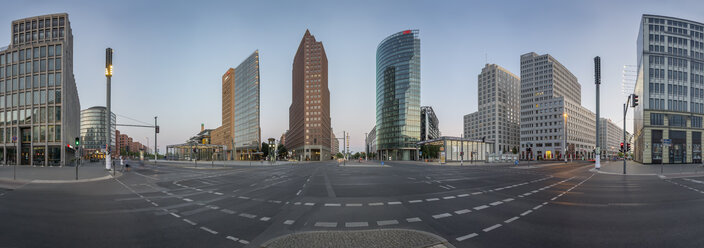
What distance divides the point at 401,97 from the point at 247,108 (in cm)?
6587

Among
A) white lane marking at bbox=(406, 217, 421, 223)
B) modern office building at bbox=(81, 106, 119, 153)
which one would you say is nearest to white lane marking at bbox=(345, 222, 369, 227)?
white lane marking at bbox=(406, 217, 421, 223)

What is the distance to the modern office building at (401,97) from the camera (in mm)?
110438

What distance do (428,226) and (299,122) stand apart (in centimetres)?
12051

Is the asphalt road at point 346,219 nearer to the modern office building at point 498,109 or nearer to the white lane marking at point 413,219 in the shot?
the white lane marking at point 413,219

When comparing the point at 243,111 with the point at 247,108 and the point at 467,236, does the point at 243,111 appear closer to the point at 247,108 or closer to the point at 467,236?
the point at 247,108

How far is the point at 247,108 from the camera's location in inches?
4373

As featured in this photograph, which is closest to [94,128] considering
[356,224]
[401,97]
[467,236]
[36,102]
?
[36,102]

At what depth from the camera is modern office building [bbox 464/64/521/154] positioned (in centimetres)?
14250

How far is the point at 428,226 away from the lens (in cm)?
720

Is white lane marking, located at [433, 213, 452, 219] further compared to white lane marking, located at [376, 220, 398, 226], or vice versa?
white lane marking, located at [433, 213, 452, 219]

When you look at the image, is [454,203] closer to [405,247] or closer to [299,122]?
[405,247]

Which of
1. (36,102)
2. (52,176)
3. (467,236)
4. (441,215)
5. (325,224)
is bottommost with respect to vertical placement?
(52,176)

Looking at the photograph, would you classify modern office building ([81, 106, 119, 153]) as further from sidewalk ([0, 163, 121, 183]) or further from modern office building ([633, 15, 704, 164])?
modern office building ([633, 15, 704, 164])

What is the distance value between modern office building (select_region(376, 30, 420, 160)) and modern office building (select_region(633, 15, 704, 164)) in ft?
213
